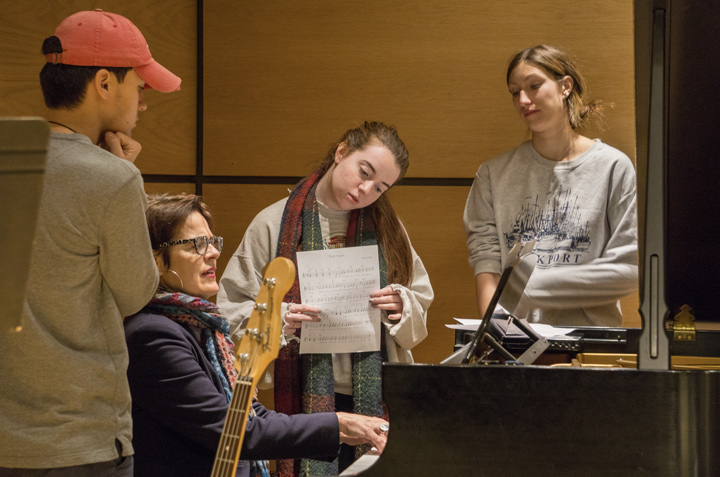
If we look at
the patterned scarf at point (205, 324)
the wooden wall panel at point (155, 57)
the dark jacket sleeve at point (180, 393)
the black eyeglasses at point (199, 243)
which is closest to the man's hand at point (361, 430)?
the dark jacket sleeve at point (180, 393)

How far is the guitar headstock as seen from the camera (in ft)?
4.77

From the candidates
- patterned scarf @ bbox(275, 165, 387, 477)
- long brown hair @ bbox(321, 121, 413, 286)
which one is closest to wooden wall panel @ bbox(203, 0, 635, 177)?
long brown hair @ bbox(321, 121, 413, 286)

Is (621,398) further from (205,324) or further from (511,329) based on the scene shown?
(205,324)

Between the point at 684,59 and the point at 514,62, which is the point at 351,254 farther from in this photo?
the point at 684,59

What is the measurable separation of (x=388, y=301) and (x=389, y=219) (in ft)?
1.08

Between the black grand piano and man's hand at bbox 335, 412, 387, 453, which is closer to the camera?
the black grand piano

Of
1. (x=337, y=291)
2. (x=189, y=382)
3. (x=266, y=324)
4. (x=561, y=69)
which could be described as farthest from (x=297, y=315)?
(x=561, y=69)

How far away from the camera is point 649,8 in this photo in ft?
4.38

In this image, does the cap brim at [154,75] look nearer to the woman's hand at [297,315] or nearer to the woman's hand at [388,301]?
the woman's hand at [297,315]

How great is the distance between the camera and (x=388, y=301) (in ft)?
7.93

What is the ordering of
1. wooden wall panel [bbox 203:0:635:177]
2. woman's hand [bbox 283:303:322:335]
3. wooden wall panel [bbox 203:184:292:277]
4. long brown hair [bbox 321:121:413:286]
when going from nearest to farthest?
1. woman's hand [bbox 283:303:322:335]
2. long brown hair [bbox 321:121:413:286]
3. wooden wall panel [bbox 203:0:635:177]
4. wooden wall panel [bbox 203:184:292:277]

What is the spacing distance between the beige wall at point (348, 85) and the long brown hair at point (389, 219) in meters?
0.84

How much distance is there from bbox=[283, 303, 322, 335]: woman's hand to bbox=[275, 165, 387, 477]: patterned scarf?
0.10 meters

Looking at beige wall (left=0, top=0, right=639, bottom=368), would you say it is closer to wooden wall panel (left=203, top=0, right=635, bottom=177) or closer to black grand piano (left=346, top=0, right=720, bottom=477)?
wooden wall panel (left=203, top=0, right=635, bottom=177)
